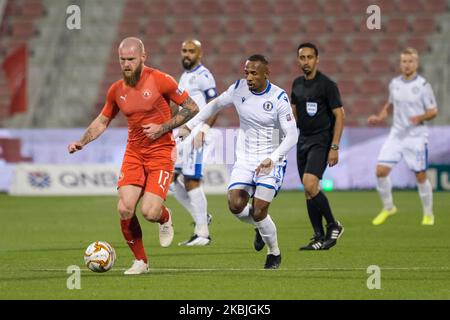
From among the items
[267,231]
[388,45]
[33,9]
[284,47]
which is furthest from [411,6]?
[267,231]

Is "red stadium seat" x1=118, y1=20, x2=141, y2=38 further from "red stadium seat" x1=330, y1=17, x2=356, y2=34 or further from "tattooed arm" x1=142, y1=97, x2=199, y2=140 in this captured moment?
"tattooed arm" x1=142, y1=97, x2=199, y2=140

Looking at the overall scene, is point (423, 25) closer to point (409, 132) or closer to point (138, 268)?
point (409, 132)

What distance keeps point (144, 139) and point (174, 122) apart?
308 millimetres

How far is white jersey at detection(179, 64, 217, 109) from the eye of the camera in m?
13.1

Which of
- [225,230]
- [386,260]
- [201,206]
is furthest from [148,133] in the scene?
[225,230]

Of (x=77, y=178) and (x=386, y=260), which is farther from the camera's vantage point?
(x=77, y=178)

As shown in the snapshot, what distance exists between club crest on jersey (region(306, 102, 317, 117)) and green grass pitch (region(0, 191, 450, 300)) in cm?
152

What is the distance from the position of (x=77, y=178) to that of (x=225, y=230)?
9.20 m

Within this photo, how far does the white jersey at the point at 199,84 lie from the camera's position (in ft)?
43.0

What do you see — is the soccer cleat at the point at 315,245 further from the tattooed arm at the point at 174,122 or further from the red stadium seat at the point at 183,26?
the red stadium seat at the point at 183,26

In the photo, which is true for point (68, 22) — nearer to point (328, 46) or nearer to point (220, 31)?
point (220, 31)

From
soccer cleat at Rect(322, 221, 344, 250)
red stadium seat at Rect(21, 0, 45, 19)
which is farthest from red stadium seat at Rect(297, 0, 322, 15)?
soccer cleat at Rect(322, 221, 344, 250)

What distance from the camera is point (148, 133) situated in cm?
948
